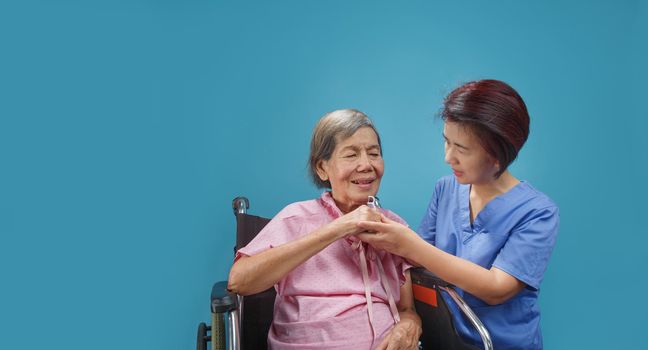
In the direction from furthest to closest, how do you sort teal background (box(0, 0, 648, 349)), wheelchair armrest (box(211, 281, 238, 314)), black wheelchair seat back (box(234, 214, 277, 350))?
teal background (box(0, 0, 648, 349)) < black wheelchair seat back (box(234, 214, 277, 350)) < wheelchair armrest (box(211, 281, 238, 314))

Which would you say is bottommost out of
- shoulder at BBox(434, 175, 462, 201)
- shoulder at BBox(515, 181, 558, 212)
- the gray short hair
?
shoulder at BBox(515, 181, 558, 212)

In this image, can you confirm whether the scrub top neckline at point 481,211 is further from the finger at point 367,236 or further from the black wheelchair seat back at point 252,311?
the black wheelchair seat back at point 252,311

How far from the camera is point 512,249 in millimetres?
1304

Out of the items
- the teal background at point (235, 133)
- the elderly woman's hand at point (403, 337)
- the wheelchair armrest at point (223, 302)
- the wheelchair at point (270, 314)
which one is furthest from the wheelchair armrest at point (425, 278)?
the teal background at point (235, 133)

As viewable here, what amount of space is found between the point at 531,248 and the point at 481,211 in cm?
18

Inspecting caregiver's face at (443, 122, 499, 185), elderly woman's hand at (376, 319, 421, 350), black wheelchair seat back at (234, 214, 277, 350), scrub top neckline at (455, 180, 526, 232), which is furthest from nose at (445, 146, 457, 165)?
black wheelchair seat back at (234, 214, 277, 350)

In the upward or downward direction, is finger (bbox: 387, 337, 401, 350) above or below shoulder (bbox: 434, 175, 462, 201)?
below

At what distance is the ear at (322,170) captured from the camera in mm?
1393

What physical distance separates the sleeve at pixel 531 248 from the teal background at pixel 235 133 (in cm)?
77

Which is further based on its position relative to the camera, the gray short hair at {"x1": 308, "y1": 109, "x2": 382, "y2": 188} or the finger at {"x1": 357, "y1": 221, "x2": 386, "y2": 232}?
the gray short hair at {"x1": 308, "y1": 109, "x2": 382, "y2": 188}

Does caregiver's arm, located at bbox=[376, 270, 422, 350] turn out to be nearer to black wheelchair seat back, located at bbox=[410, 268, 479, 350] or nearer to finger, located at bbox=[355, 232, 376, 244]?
black wheelchair seat back, located at bbox=[410, 268, 479, 350]

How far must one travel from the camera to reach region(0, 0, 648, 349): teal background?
180cm

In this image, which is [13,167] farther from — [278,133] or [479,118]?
[479,118]

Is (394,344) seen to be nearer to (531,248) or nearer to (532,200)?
(531,248)
